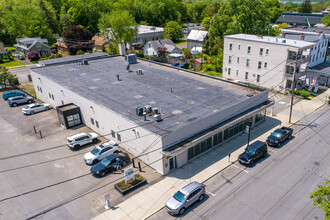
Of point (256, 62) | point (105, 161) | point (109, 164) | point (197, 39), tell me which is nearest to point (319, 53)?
point (256, 62)

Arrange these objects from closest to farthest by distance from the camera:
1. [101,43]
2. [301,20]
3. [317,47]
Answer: [317,47] < [101,43] < [301,20]

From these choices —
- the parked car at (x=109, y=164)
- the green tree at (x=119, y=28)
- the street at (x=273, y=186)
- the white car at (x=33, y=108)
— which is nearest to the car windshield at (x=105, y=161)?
the parked car at (x=109, y=164)

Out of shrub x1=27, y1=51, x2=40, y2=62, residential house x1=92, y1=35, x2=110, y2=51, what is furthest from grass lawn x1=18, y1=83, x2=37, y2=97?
residential house x1=92, y1=35, x2=110, y2=51

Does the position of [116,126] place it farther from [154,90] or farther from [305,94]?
[305,94]

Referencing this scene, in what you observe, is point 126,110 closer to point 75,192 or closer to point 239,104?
point 75,192

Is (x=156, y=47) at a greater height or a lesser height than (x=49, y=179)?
greater

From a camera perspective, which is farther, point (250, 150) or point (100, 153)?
point (100, 153)

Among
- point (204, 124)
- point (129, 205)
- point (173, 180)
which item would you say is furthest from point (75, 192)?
point (204, 124)
